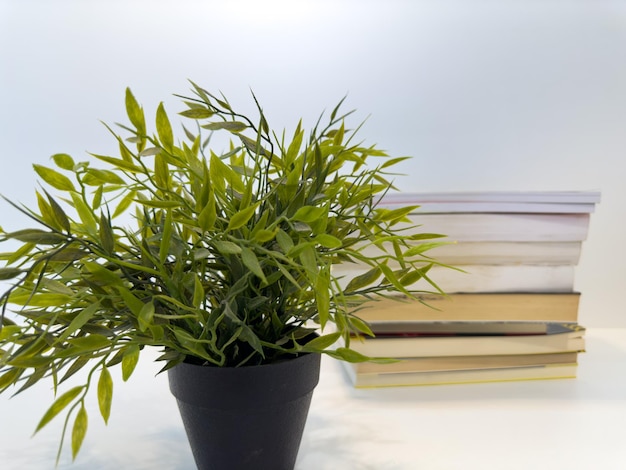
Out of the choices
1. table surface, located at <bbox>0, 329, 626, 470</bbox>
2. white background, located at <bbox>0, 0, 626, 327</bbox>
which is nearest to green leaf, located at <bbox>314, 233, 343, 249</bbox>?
table surface, located at <bbox>0, 329, 626, 470</bbox>

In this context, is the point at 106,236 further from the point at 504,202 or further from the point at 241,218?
the point at 504,202

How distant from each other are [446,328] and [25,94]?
2.28ft

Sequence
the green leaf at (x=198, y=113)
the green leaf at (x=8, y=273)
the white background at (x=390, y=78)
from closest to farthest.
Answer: the green leaf at (x=8, y=273) → the green leaf at (x=198, y=113) → the white background at (x=390, y=78)

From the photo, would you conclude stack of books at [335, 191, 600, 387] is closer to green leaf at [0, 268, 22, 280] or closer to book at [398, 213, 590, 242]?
book at [398, 213, 590, 242]

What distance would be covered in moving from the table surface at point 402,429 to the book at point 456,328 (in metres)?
0.06

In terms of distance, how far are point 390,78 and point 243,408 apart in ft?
2.12

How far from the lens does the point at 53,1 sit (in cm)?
82

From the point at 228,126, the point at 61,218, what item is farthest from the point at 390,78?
the point at 61,218

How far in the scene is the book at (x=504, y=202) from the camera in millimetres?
612

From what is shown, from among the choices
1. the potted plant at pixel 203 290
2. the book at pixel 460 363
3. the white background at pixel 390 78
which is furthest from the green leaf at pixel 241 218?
the white background at pixel 390 78

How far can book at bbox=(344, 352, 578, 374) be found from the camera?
0.61m

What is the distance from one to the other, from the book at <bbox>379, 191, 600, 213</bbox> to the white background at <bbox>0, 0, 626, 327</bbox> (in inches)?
10.6

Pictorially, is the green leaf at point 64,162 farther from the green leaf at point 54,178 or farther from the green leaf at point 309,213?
the green leaf at point 309,213

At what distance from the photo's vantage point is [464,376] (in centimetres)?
62
